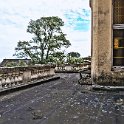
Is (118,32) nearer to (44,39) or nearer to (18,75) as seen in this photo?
(18,75)

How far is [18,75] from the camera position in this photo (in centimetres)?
1245

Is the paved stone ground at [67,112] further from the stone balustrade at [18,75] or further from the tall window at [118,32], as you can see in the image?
the stone balustrade at [18,75]

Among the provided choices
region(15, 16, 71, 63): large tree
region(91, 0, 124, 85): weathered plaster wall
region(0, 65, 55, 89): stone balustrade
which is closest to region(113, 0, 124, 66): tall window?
region(91, 0, 124, 85): weathered plaster wall

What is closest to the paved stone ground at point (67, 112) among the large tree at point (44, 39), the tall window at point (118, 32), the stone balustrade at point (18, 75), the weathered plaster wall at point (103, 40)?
the weathered plaster wall at point (103, 40)

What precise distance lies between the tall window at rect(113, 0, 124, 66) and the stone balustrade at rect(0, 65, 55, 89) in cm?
379

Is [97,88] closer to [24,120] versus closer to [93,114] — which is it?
[93,114]

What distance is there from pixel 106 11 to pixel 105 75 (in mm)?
1943

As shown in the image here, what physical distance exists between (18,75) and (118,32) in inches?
178

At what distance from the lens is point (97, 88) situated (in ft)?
31.4

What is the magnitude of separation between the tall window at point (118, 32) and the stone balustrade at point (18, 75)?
3.79 meters

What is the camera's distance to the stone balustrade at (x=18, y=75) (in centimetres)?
1102

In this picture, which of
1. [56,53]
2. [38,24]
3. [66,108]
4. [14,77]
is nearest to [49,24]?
[38,24]

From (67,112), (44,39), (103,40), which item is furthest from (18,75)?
(44,39)

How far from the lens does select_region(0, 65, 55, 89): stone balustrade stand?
11.0 metres
